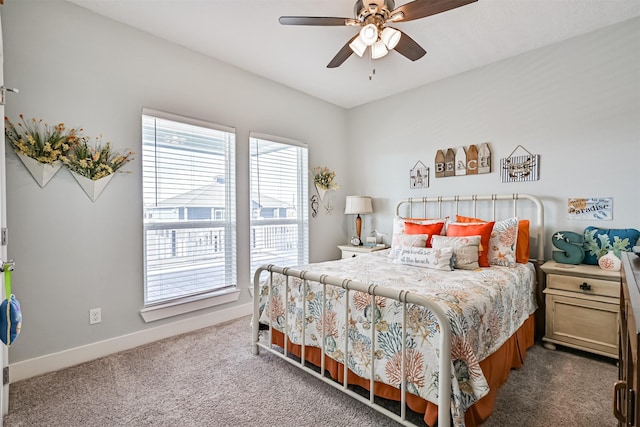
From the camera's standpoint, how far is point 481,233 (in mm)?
2604

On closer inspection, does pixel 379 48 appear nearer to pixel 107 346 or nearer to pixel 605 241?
pixel 605 241

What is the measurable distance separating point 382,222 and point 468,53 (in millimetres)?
2150

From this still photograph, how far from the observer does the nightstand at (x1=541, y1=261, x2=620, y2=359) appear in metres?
2.23

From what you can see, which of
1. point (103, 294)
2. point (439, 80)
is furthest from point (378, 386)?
point (439, 80)

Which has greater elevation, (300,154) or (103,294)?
(300,154)

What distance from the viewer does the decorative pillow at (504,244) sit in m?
2.55

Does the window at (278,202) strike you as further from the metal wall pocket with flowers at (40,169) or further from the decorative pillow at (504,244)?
the decorative pillow at (504,244)

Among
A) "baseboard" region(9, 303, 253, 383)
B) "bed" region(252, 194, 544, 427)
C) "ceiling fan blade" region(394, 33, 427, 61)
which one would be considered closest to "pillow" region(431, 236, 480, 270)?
"bed" region(252, 194, 544, 427)

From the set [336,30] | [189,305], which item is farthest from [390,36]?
[189,305]

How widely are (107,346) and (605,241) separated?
13.5 feet

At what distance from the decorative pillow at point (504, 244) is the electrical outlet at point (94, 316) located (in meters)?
3.23

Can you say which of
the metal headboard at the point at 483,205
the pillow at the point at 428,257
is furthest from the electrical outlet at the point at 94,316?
the metal headboard at the point at 483,205

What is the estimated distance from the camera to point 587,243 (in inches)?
102

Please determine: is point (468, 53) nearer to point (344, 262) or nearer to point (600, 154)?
point (600, 154)
